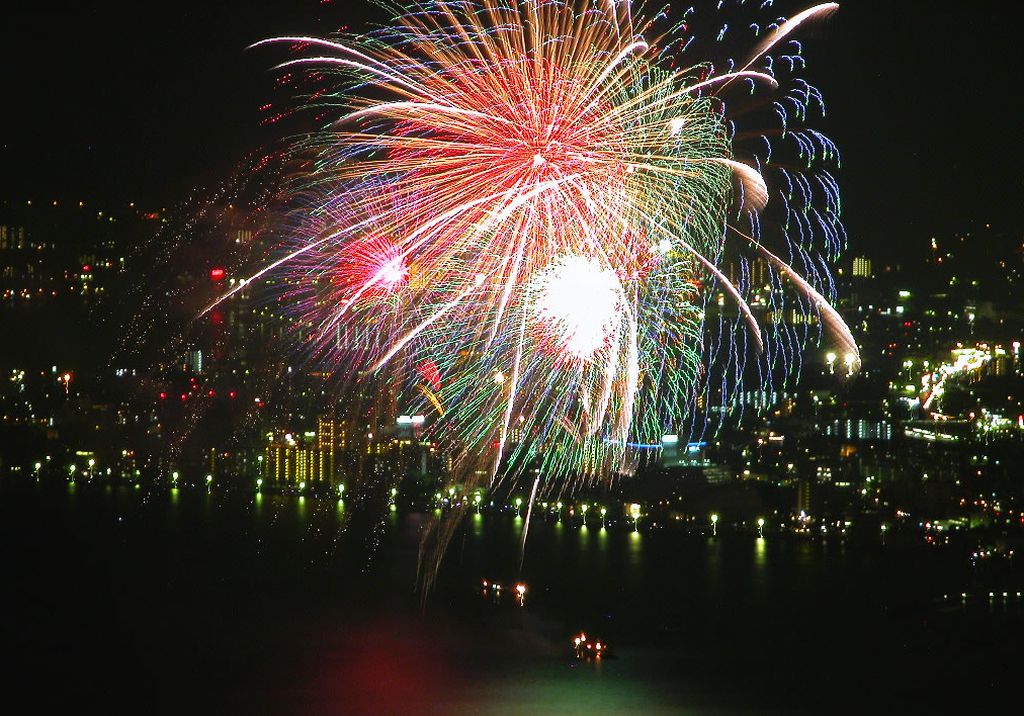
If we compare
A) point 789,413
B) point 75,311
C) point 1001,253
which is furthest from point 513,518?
point 75,311

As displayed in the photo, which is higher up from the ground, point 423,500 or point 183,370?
point 183,370

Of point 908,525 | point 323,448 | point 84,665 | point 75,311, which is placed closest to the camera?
point 84,665

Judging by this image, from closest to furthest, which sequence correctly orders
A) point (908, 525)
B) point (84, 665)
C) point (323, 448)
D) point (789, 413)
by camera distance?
point (84, 665) → point (908, 525) → point (789, 413) → point (323, 448)

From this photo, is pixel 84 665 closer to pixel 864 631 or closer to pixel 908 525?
pixel 864 631

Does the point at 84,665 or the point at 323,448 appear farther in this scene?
the point at 323,448

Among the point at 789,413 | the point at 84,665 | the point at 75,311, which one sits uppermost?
the point at 75,311

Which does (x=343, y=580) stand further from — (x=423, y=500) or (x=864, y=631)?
(x=423, y=500)
